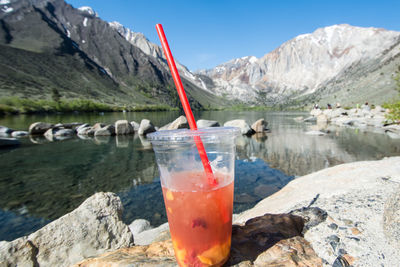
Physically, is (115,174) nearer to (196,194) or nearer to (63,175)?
(63,175)

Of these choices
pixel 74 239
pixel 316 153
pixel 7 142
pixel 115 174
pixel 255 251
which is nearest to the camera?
pixel 255 251

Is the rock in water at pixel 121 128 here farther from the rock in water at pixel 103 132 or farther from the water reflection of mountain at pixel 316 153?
the water reflection of mountain at pixel 316 153

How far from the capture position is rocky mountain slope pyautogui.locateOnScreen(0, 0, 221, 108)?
102569 mm

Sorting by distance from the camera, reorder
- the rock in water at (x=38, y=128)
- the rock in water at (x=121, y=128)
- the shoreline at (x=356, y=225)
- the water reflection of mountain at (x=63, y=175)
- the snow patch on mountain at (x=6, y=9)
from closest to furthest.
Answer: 1. the shoreline at (x=356, y=225)
2. the water reflection of mountain at (x=63, y=175)
3. the rock in water at (x=38, y=128)
4. the rock in water at (x=121, y=128)
5. the snow patch on mountain at (x=6, y=9)

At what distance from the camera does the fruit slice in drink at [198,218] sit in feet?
5.29

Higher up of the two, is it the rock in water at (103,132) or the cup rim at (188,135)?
the cup rim at (188,135)

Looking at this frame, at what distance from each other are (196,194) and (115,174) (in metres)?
9.66

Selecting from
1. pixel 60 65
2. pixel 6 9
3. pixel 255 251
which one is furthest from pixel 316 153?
pixel 6 9

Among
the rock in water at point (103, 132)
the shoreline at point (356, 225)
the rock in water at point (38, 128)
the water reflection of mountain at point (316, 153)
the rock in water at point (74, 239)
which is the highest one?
the rock in water at point (38, 128)

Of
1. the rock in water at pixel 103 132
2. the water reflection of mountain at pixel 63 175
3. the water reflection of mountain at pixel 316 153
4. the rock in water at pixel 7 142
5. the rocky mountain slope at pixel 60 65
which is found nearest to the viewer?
the water reflection of mountain at pixel 63 175

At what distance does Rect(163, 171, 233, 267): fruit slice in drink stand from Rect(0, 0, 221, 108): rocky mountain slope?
349 feet

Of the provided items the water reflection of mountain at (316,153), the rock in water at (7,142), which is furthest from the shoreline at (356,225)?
the rock in water at (7,142)

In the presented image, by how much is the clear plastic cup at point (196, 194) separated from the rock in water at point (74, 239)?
2.03 metres

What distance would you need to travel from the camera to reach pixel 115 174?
10078 millimetres
